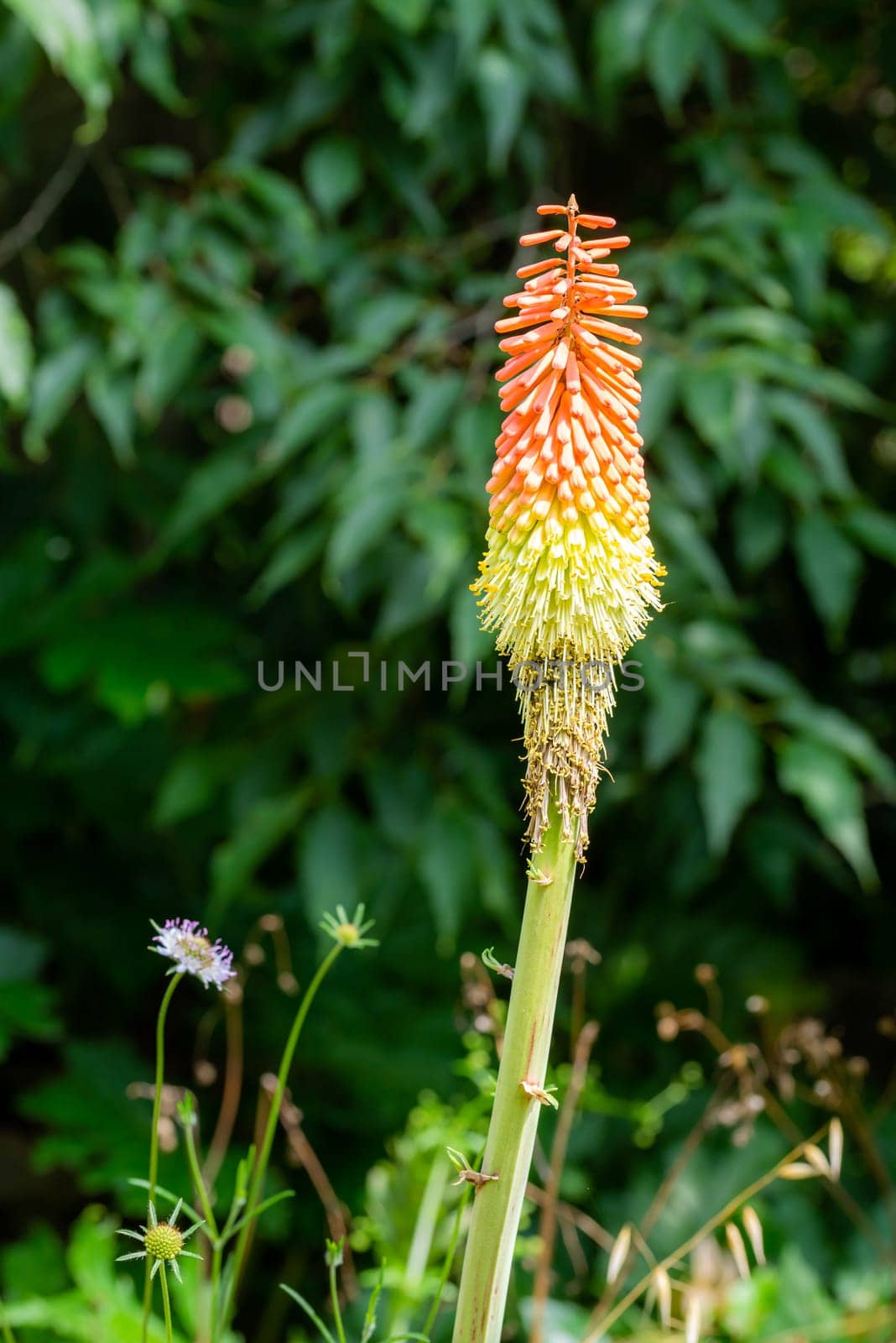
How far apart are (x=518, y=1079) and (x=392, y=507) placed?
1316 mm

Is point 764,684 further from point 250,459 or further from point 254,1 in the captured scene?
point 254,1

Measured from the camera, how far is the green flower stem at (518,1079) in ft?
2.29

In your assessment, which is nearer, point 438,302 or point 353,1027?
point 438,302

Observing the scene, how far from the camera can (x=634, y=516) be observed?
30.9 inches

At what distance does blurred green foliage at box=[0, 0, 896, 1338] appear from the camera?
6.79 ft

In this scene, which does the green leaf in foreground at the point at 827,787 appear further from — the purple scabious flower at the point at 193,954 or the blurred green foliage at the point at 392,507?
the purple scabious flower at the point at 193,954

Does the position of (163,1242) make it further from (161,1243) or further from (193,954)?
(193,954)

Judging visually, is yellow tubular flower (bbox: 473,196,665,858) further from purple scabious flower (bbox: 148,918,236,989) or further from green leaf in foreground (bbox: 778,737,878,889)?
green leaf in foreground (bbox: 778,737,878,889)

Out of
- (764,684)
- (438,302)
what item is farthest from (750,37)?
(764,684)

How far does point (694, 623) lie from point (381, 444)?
636mm

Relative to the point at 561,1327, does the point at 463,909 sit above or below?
above

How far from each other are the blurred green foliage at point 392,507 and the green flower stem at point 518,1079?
1.11 meters

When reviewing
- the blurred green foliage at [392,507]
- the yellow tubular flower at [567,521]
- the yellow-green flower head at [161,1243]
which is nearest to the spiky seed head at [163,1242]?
the yellow-green flower head at [161,1243]

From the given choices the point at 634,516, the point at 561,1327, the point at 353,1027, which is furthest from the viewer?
the point at 353,1027
